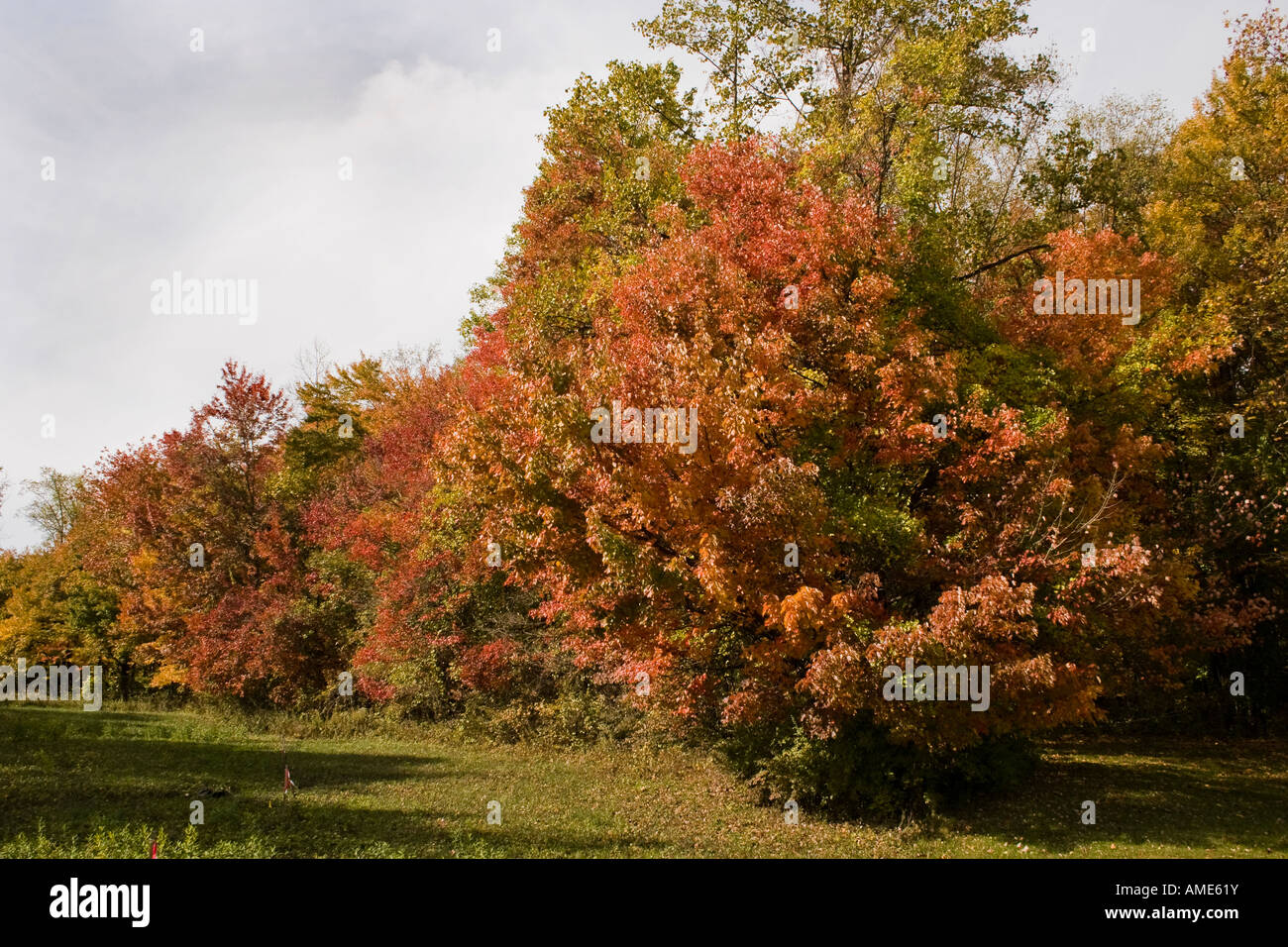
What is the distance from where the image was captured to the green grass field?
1137cm

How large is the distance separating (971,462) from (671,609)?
5.93m

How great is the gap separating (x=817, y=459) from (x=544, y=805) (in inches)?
327

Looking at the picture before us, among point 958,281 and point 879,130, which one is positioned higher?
point 879,130

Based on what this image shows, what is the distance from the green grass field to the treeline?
133 centimetres

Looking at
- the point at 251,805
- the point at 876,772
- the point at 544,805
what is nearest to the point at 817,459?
the point at 876,772

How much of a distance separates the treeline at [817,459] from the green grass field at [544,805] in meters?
1.33

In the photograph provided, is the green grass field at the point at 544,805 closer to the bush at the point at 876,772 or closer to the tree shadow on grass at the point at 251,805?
the tree shadow on grass at the point at 251,805

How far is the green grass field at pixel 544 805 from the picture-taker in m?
11.4

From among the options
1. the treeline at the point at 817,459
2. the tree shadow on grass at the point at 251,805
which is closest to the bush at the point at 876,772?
the treeline at the point at 817,459
